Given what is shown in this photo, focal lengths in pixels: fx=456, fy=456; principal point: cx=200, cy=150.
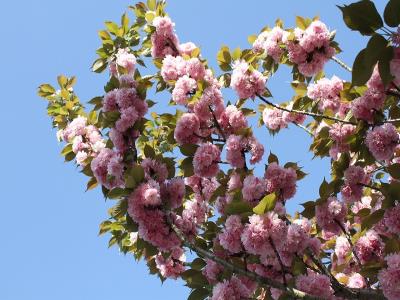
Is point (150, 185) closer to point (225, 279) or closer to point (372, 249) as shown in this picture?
point (225, 279)

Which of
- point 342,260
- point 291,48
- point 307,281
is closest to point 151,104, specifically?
point 291,48

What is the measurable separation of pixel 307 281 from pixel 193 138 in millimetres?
1598

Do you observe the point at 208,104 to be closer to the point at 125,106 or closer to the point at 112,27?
the point at 125,106

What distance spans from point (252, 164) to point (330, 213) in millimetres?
765

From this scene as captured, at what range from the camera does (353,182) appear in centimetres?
392

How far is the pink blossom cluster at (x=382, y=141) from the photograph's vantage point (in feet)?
11.4

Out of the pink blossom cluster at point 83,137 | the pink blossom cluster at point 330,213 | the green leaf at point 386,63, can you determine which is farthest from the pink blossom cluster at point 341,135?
the pink blossom cluster at point 83,137

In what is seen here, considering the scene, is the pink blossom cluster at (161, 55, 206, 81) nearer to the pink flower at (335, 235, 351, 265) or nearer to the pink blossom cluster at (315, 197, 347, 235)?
the pink blossom cluster at (315, 197, 347, 235)

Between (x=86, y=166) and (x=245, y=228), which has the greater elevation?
(x=86, y=166)

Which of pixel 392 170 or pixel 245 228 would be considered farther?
pixel 392 170

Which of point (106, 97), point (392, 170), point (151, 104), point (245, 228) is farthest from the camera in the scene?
point (151, 104)

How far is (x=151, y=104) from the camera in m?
4.28

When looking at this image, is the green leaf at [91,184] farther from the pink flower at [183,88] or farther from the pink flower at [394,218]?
the pink flower at [394,218]

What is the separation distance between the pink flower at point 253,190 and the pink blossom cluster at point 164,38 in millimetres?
1927
